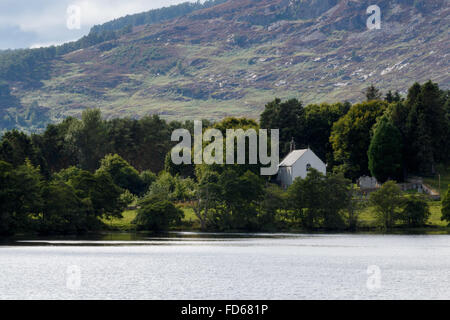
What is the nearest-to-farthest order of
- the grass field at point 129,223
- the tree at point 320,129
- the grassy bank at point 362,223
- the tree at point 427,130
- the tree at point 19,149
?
the grassy bank at point 362,223 < the grass field at point 129,223 < the tree at point 19,149 < the tree at point 427,130 < the tree at point 320,129

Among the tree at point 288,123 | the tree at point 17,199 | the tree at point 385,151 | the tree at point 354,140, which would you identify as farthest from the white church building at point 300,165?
the tree at point 17,199

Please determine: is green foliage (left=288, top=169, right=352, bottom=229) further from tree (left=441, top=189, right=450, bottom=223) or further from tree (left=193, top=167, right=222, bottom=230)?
tree (left=441, top=189, right=450, bottom=223)

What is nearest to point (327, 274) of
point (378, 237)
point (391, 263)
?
point (391, 263)

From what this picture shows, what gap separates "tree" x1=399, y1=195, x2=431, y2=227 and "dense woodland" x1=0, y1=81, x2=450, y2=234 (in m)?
0.13

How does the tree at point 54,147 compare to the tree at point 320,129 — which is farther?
the tree at point 54,147

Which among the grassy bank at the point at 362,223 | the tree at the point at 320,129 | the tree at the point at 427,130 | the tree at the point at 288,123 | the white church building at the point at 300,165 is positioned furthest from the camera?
the tree at the point at 320,129

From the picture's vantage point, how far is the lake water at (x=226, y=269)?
159ft

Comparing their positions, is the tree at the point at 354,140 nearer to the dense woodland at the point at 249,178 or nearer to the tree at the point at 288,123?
the dense woodland at the point at 249,178

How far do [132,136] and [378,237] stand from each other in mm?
111541

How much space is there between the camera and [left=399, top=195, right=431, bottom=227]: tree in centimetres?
10712

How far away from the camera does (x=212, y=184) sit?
108 meters

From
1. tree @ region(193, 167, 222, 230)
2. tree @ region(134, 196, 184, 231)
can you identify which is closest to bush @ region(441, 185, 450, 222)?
tree @ region(193, 167, 222, 230)

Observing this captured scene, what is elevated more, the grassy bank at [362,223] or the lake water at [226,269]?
the grassy bank at [362,223]
